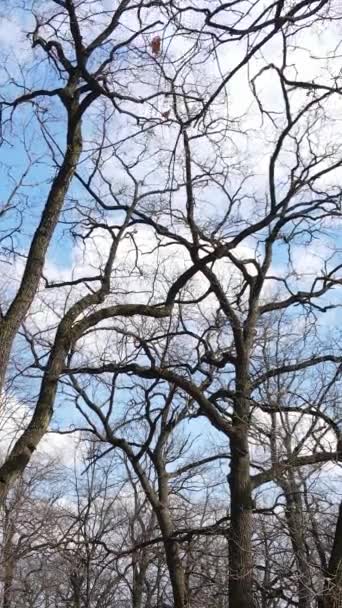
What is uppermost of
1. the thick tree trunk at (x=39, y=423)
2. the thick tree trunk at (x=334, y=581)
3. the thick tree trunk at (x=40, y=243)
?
the thick tree trunk at (x=40, y=243)

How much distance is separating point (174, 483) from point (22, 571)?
13334 millimetres

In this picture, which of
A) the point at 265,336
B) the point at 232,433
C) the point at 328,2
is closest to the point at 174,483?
the point at 265,336

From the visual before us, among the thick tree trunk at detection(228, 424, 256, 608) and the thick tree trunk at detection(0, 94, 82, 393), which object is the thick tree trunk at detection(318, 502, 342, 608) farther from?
the thick tree trunk at detection(0, 94, 82, 393)

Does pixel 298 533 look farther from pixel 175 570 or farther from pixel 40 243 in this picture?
pixel 40 243

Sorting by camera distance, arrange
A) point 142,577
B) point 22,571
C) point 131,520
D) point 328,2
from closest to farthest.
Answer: point 328,2
point 142,577
point 131,520
point 22,571

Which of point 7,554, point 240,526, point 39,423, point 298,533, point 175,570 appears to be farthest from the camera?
point 7,554

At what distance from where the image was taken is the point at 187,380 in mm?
11484

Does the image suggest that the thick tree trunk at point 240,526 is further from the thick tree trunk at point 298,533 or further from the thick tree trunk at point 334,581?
the thick tree trunk at point 334,581

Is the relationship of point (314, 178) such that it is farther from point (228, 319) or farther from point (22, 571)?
Answer: point (22, 571)

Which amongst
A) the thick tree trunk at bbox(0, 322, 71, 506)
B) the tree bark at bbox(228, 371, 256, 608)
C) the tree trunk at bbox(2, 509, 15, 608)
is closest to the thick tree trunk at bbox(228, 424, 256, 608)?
the tree bark at bbox(228, 371, 256, 608)

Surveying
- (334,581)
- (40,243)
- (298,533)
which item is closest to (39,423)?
(40,243)

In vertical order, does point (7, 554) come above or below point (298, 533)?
above

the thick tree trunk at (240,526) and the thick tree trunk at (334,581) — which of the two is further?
the thick tree trunk at (240,526)

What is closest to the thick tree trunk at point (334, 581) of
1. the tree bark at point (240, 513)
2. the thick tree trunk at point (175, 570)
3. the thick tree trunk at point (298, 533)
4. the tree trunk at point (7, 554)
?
the thick tree trunk at point (298, 533)
